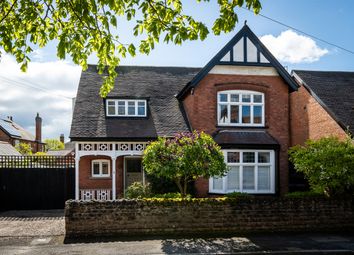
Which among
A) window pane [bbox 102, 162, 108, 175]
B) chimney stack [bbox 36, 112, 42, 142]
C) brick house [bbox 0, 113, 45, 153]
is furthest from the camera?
chimney stack [bbox 36, 112, 42, 142]

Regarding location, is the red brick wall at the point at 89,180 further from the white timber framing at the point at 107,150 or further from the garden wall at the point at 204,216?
the garden wall at the point at 204,216

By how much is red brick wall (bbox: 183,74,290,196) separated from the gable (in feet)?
1.48

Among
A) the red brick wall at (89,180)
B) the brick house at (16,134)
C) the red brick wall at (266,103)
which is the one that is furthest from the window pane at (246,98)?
the brick house at (16,134)

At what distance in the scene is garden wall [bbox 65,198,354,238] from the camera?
1041cm

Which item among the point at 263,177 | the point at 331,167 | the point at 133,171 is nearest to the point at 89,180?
the point at 133,171

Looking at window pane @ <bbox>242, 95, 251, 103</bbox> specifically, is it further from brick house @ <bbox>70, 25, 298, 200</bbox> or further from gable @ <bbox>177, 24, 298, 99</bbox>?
gable @ <bbox>177, 24, 298, 99</bbox>

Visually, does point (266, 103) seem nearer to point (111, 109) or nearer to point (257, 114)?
point (257, 114)

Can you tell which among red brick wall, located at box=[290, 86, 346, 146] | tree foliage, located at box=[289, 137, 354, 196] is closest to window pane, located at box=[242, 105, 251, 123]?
red brick wall, located at box=[290, 86, 346, 146]

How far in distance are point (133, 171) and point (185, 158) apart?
7.60 metres

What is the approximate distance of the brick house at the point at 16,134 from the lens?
47.2 metres

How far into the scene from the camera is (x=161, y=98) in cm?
1984

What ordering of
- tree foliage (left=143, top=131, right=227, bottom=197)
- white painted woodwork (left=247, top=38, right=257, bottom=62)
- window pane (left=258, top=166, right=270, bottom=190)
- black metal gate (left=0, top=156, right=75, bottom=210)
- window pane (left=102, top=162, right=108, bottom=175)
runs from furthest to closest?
1. window pane (left=102, top=162, right=108, bottom=175)
2. white painted woodwork (left=247, top=38, right=257, bottom=62)
3. black metal gate (left=0, top=156, right=75, bottom=210)
4. window pane (left=258, top=166, right=270, bottom=190)
5. tree foliage (left=143, top=131, right=227, bottom=197)

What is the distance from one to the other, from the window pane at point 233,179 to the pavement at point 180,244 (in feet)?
17.9

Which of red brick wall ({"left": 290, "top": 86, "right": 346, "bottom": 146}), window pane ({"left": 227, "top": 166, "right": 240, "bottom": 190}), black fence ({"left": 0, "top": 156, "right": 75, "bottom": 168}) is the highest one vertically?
red brick wall ({"left": 290, "top": 86, "right": 346, "bottom": 146})
